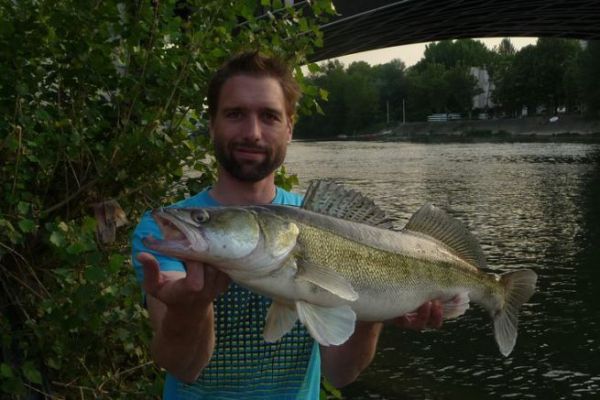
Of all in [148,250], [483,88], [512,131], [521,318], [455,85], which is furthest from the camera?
[483,88]

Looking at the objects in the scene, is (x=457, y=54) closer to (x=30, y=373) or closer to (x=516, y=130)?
(x=516, y=130)

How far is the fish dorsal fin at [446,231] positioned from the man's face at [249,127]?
0.78 m

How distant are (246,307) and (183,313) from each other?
0.49 metres

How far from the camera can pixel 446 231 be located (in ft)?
10.7

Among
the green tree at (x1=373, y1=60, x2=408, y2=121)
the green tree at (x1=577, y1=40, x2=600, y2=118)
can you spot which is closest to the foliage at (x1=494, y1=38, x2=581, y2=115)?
the green tree at (x1=577, y1=40, x2=600, y2=118)

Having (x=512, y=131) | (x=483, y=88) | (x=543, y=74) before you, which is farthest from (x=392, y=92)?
(x=512, y=131)

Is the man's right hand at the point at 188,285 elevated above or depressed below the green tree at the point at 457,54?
below

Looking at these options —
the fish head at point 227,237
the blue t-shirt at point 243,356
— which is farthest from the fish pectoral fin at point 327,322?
the blue t-shirt at point 243,356

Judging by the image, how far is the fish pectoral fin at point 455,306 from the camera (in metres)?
3.05

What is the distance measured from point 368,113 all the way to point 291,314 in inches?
5074

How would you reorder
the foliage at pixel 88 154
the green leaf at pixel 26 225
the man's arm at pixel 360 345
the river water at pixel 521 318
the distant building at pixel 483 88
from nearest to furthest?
the man's arm at pixel 360 345 → the green leaf at pixel 26 225 → the foliage at pixel 88 154 → the river water at pixel 521 318 → the distant building at pixel 483 88

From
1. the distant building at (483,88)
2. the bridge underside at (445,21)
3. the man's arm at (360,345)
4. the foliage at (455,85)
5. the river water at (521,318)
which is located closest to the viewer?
the man's arm at (360,345)

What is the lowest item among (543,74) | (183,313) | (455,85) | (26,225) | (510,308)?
(455,85)

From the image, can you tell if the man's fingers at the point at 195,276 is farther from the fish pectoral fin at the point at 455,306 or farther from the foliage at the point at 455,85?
the foliage at the point at 455,85
